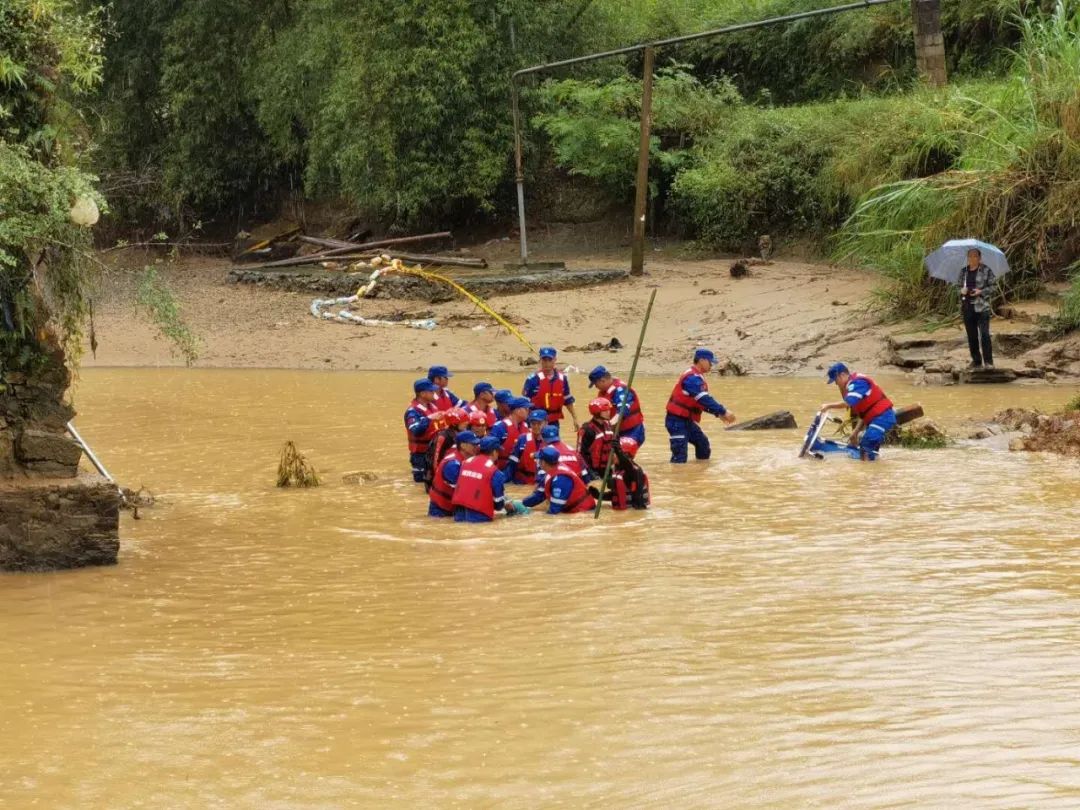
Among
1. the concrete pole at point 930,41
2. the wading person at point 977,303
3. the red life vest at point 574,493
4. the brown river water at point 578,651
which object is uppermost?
the concrete pole at point 930,41

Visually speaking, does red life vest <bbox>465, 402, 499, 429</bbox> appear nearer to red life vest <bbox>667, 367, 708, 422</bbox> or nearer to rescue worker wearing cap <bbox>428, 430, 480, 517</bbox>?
rescue worker wearing cap <bbox>428, 430, 480, 517</bbox>

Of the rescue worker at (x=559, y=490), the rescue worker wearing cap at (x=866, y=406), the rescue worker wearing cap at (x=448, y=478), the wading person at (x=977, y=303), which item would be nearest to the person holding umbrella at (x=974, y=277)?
the wading person at (x=977, y=303)

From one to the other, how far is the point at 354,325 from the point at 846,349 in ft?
32.6

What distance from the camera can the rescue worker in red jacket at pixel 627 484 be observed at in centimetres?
1296

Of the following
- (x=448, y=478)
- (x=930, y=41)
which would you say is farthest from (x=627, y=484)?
(x=930, y=41)

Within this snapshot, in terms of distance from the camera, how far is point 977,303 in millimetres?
19984

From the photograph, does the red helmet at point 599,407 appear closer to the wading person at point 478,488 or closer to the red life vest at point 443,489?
the wading person at point 478,488

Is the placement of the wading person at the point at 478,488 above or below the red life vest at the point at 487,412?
below

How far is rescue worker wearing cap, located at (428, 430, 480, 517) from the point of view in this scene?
1282cm

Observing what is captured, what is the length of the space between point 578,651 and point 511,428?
5.92 meters

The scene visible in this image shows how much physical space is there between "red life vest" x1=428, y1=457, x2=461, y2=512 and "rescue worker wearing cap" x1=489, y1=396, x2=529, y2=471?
1.12 metres

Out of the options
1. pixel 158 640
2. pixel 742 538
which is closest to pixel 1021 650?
pixel 742 538

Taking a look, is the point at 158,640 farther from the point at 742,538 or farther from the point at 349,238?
the point at 349,238

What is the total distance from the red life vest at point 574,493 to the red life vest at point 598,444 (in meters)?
0.49
